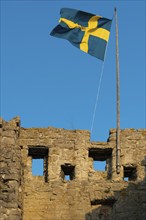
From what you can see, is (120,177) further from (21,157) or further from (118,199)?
(21,157)

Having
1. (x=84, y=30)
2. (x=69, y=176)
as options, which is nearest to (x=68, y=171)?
(x=69, y=176)

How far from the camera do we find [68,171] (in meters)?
31.5

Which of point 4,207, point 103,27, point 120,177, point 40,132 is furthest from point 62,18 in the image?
point 4,207

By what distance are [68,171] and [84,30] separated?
286 inches

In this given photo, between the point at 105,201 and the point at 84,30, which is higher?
the point at 84,30

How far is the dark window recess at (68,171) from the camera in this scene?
102 ft

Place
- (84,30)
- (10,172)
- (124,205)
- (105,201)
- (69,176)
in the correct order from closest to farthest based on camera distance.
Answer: (10,172) → (124,205) → (105,201) → (69,176) → (84,30)

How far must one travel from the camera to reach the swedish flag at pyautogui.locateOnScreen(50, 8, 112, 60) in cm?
3366

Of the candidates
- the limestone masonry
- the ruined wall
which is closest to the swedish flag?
the limestone masonry

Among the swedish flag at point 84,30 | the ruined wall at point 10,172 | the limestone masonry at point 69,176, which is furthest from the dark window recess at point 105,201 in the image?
the swedish flag at point 84,30

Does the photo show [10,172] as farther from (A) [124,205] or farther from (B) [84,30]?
(B) [84,30]

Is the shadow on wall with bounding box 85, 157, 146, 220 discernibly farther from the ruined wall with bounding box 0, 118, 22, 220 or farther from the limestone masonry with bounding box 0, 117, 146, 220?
the ruined wall with bounding box 0, 118, 22, 220

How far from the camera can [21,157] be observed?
29.5m

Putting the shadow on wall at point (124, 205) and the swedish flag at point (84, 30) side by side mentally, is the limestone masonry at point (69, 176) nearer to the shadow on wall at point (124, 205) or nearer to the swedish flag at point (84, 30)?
the shadow on wall at point (124, 205)
